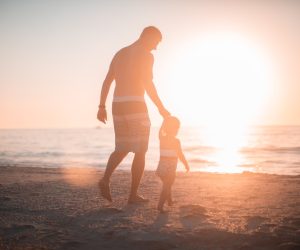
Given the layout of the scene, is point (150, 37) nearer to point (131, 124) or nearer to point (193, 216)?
point (131, 124)

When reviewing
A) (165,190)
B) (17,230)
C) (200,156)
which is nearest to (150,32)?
(165,190)

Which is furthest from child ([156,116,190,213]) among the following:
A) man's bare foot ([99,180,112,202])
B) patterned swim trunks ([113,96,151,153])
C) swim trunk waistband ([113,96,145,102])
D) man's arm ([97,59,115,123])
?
man's arm ([97,59,115,123])

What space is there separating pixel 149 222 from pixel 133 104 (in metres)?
1.73

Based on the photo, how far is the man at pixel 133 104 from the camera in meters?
4.96

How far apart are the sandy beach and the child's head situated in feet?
3.33

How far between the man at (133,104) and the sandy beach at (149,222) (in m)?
0.61

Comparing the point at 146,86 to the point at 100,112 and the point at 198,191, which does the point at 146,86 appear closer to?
the point at 100,112

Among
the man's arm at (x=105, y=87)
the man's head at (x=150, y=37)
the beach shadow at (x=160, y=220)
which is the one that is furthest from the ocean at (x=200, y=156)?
the beach shadow at (x=160, y=220)

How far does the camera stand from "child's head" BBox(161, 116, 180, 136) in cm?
488

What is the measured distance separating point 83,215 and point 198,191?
2774 mm

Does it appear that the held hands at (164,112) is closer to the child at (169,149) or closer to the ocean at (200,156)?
the child at (169,149)

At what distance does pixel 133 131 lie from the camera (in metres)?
4.95

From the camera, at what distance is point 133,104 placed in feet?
16.4

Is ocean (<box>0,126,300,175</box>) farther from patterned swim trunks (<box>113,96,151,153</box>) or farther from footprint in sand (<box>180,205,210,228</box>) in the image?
footprint in sand (<box>180,205,210,228</box>)
